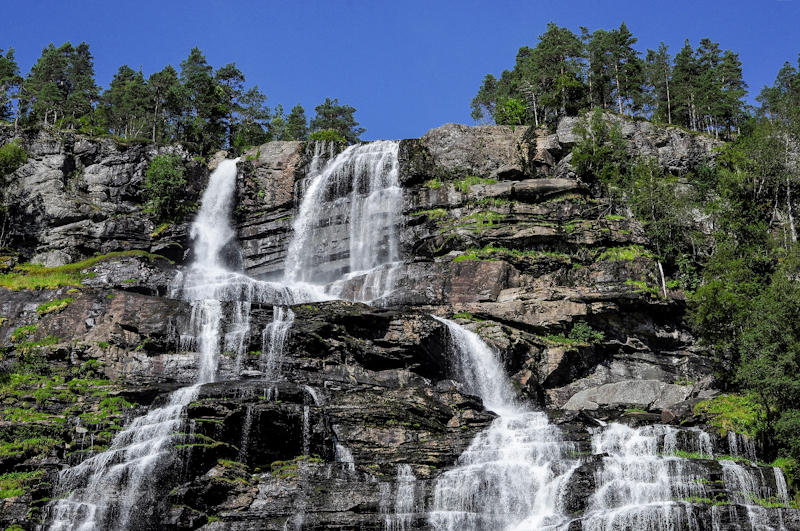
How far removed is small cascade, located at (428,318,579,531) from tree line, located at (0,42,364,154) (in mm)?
36853

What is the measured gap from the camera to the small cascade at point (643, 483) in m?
20.0

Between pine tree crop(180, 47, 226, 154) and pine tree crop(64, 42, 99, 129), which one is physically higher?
pine tree crop(64, 42, 99, 129)

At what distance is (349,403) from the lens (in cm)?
2661

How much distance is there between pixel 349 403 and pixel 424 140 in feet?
90.8

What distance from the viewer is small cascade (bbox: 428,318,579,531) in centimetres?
2138

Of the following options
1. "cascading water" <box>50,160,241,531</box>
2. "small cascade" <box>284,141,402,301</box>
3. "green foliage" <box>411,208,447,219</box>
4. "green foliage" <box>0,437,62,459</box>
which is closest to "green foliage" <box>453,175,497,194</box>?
"green foliage" <box>411,208,447,219</box>

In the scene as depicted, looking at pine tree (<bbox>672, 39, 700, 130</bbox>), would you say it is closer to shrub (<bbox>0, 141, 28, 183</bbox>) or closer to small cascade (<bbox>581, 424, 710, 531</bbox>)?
small cascade (<bbox>581, 424, 710, 531</bbox>)

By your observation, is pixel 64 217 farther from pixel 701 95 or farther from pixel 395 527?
pixel 701 95

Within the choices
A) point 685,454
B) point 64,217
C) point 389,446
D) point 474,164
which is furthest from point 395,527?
point 64,217

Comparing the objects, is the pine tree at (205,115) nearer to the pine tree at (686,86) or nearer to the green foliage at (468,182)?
the green foliage at (468,182)

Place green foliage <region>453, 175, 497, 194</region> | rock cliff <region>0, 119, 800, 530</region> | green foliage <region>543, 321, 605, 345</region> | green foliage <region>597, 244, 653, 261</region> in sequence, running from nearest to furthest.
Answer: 1. rock cliff <region>0, 119, 800, 530</region>
2. green foliage <region>543, 321, 605, 345</region>
3. green foliage <region>597, 244, 653, 261</region>
4. green foliage <region>453, 175, 497, 194</region>

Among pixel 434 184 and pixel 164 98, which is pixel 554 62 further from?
pixel 164 98

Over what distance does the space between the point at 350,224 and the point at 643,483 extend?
92.1 ft

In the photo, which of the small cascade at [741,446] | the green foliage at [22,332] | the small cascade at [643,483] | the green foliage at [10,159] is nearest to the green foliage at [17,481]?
the green foliage at [22,332]
